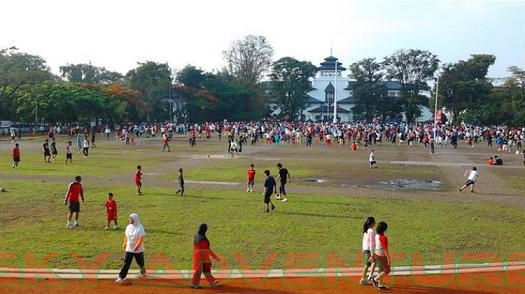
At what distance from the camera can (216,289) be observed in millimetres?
8961

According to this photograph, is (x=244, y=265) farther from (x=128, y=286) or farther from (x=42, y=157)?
(x=42, y=157)

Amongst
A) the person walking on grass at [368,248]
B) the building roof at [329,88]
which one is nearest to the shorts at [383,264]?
the person walking on grass at [368,248]

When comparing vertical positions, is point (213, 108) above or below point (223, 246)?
above

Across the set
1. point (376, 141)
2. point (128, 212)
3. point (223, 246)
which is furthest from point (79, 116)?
point (223, 246)

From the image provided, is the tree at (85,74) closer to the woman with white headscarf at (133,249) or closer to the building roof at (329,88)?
the building roof at (329,88)

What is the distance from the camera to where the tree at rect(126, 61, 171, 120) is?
71812 millimetres

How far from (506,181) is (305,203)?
11397 millimetres

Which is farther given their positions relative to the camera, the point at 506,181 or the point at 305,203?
the point at 506,181

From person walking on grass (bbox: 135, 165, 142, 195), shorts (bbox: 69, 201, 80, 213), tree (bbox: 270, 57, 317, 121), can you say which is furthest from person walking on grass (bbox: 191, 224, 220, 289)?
tree (bbox: 270, 57, 317, 121)

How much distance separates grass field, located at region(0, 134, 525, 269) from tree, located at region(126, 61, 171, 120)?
49057 millimetres

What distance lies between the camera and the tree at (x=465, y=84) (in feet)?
248

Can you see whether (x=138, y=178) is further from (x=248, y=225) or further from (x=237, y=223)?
(x=248, y=225)

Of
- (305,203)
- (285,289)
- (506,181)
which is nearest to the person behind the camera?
(285,289)

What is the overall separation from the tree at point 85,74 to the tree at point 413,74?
151ft
